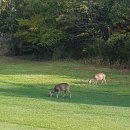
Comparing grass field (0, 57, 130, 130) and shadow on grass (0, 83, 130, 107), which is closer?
grass field (0, 57, 130, 130)

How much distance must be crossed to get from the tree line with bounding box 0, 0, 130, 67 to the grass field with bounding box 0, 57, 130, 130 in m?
9.98

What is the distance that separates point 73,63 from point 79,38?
16.0ft

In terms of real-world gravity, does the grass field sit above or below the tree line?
below

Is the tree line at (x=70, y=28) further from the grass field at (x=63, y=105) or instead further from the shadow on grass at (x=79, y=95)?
the shadow on grass at (x=79, y=95)

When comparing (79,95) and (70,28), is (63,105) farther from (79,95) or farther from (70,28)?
(70,28)

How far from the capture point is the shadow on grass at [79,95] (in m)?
26.1

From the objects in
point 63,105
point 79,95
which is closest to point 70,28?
point 79,95

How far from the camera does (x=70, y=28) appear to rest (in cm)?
5925

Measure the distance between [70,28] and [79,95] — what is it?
3086 cm

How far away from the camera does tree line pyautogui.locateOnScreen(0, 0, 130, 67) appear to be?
2018 inches

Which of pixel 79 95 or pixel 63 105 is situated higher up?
pixel 79 95

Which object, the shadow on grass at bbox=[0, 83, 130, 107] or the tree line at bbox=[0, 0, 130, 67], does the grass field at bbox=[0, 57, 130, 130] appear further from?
the tree line at bbox=[0, 0, 130, 67]

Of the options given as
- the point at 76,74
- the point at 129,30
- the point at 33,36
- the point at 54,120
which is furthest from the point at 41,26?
the point at 54,120

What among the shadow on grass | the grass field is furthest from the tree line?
the shadow on grass
